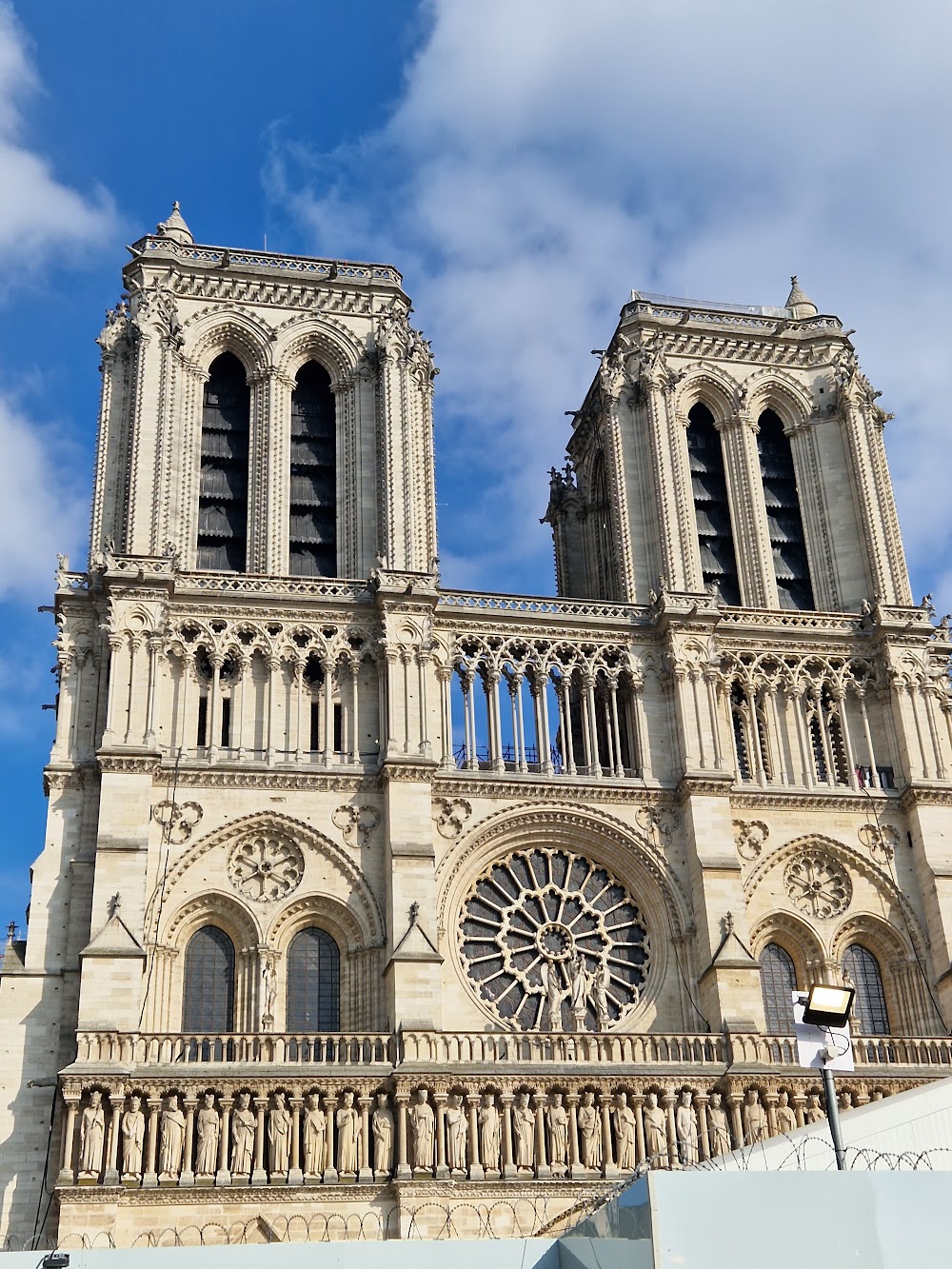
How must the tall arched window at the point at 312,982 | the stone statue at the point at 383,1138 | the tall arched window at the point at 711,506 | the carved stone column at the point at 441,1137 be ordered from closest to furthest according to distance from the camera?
the carved stone column at the point at 441,1137, the stone statue at the point at 383,1138, the tall arched window at the point at 312,982, the tall arched window at the point at 711,506

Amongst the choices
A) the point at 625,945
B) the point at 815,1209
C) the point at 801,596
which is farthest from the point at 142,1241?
the point at 801,596

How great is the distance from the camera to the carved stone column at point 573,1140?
28.8 m

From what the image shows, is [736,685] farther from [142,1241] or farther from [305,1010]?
[142,1241]

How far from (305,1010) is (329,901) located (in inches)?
83.7

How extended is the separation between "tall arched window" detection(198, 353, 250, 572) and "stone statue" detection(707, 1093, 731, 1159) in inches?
607

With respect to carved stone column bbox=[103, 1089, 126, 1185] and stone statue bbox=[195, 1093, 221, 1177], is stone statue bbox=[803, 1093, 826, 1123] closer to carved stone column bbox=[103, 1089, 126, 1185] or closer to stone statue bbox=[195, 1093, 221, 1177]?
stone statue bbox=[195, 1093, 221, 1177]

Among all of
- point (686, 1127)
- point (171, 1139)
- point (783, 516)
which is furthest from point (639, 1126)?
point (783, 516)

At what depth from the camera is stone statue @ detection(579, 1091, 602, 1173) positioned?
29.1 meters

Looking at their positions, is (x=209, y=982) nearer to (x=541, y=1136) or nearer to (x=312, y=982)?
(x=312, y=982)

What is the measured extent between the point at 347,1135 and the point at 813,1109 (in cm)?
894

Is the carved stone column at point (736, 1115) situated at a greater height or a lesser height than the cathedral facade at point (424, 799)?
lesser

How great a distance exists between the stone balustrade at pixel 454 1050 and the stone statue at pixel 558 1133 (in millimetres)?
708

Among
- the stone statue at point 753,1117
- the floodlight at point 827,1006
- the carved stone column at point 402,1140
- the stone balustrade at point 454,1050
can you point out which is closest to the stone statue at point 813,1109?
the stone balustrade at point 454,1050

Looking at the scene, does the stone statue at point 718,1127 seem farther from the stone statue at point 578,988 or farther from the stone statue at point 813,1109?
the stone statue at point 578,988
